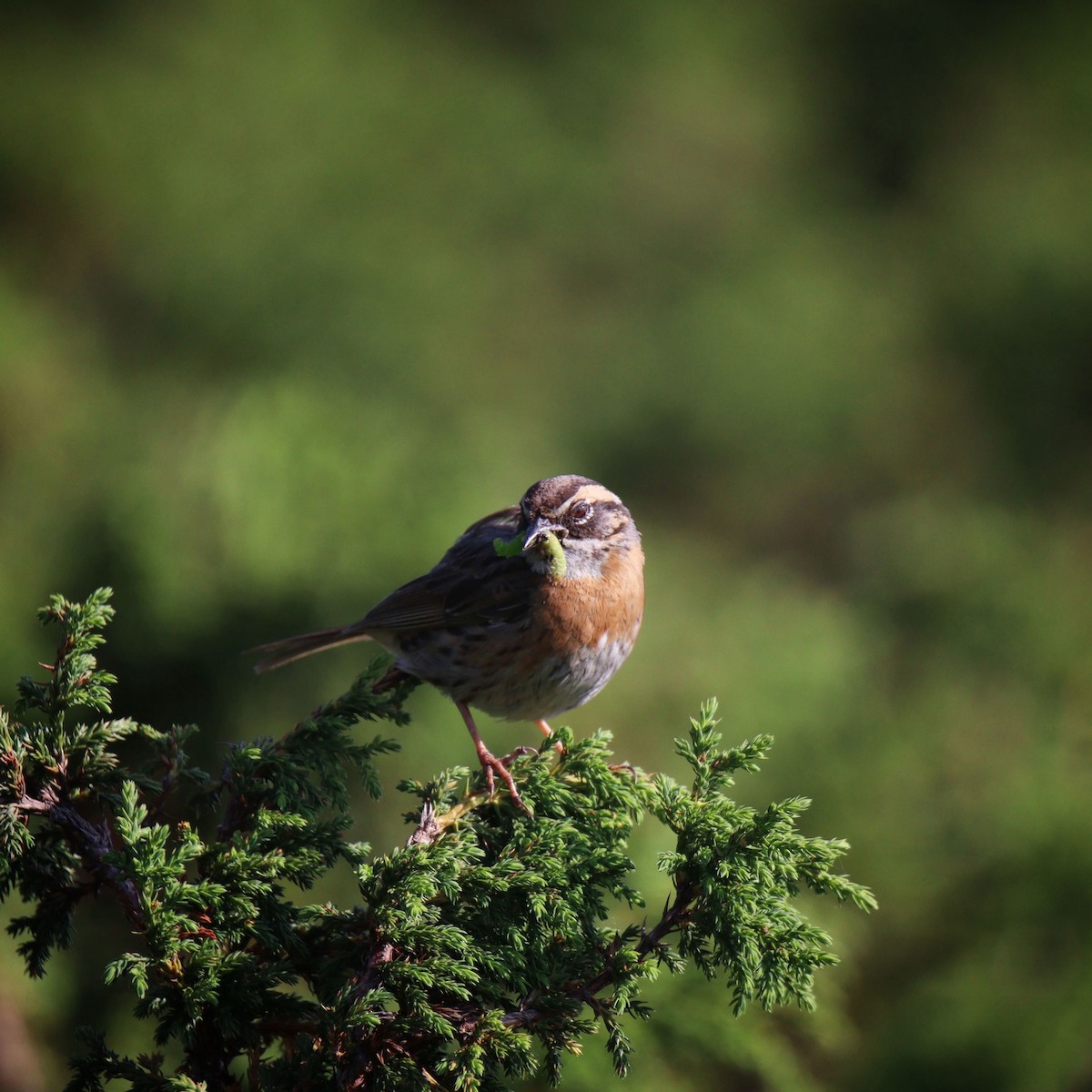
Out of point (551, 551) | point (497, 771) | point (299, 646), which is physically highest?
point (551, 551)

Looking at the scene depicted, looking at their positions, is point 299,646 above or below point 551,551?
below

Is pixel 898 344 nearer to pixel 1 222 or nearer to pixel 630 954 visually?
pixel 1 222

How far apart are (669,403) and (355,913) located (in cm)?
525

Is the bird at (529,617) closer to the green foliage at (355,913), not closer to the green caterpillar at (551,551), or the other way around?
the green caterpillar at (551,551)

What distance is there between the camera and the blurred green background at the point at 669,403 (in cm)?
367

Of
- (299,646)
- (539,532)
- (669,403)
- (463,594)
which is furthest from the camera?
(669,403)

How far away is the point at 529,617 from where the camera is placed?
3381 millimetres

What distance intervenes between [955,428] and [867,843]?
481cm

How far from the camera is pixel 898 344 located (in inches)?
309

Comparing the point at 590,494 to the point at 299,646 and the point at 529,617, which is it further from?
the point at 299,646

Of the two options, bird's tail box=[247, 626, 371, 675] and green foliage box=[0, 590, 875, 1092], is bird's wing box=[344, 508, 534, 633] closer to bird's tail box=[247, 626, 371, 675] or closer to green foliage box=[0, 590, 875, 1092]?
bird's tail box=[247, 626, 371, 675]

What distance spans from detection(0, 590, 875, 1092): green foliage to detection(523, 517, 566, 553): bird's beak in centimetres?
101

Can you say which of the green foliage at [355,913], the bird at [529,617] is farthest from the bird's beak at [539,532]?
the green foliage at [355,913]

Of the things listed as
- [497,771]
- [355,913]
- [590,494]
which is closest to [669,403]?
[590,494]
